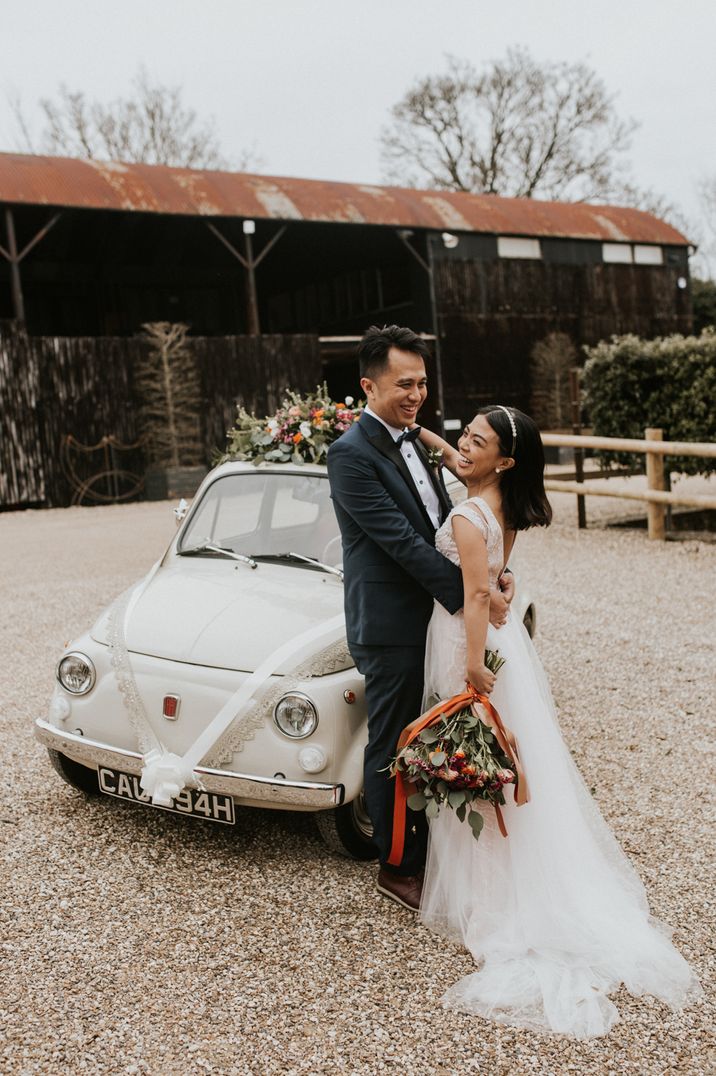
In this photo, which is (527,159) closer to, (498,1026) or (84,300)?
(84,300)

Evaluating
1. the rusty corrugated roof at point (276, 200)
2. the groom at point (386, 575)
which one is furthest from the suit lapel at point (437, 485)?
the rusty corrugated roof at point (276, 200)

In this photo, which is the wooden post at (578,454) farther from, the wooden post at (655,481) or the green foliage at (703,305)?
the green foliage at (703,305)

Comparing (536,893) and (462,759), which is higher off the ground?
(462,759)

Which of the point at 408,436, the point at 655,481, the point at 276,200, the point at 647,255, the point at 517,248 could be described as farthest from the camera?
the point at 647,255

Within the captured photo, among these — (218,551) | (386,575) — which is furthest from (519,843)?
(218,551)

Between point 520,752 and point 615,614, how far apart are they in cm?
448

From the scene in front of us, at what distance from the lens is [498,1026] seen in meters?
2.46

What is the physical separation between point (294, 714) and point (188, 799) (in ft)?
1.80

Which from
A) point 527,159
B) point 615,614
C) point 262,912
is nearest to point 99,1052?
point 262,912

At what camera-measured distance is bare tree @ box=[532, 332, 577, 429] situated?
23344mm

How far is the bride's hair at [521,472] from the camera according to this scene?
2.90 metres

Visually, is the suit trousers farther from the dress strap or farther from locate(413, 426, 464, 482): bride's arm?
locate(413, 426, 464, 482): bride's arm

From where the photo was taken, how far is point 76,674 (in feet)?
11.8

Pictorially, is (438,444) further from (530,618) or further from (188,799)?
(530,618)
